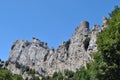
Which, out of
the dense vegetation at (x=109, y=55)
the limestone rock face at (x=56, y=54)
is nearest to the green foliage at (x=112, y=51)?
the dense vegetation at (x=109, y=55)

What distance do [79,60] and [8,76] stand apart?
2182 inches

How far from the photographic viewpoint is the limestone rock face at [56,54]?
127 meters

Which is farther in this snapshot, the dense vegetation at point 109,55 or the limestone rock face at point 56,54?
the limestone rock face at point 56,54

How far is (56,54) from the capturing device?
14388 centimetres

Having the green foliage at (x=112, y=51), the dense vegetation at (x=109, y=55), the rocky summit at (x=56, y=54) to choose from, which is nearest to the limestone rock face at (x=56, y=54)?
the rocky summit at (x=56, y=54)

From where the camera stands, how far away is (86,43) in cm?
12900

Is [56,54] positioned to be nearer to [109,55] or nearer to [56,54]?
[56,54]

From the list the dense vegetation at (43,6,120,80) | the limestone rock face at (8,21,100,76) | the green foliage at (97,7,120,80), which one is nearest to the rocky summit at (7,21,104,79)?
the limestone rock face at (8,21,100,76)

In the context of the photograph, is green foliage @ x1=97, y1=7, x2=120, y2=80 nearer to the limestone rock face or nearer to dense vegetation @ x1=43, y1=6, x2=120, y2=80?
dense vegetation @ x1=43, y1=6, x2=120, y2=80

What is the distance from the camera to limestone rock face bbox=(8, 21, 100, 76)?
418ft

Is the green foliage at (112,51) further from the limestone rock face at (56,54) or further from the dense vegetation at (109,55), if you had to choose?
the limestone rock face at (56,54)

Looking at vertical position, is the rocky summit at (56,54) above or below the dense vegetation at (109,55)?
above

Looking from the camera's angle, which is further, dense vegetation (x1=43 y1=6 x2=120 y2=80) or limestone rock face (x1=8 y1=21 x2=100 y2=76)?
limestone rock face (x1=8 y1=21 x2=100 y2=76)

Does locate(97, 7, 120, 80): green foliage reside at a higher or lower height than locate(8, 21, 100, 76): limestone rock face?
lower
